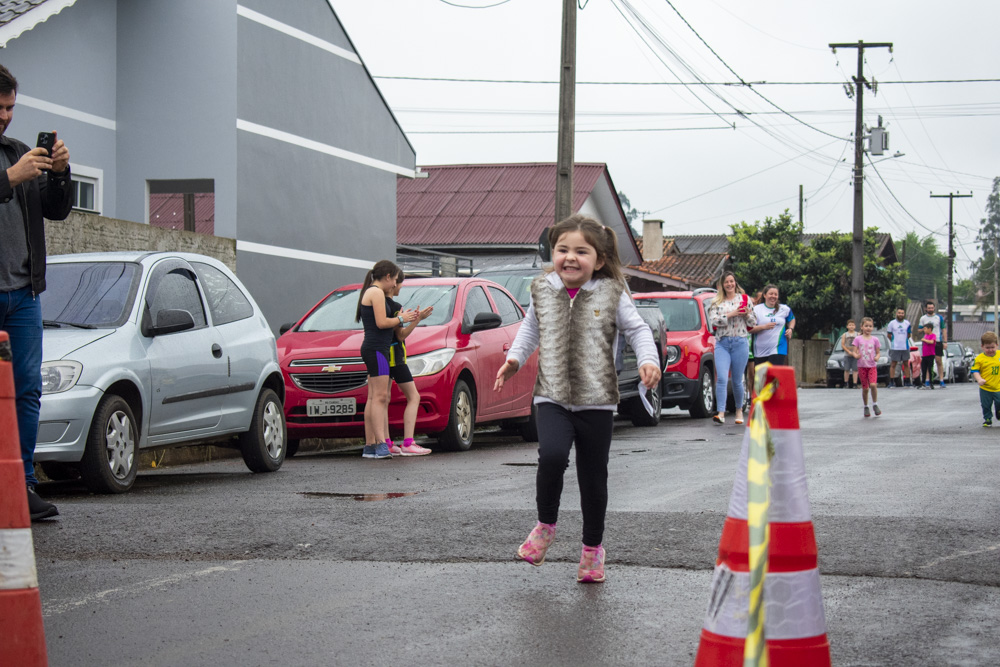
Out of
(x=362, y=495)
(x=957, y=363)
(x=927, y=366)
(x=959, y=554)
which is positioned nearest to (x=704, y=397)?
(x=362, y=495)

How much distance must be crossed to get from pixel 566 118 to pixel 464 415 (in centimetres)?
781

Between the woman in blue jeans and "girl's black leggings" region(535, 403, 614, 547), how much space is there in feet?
33.5

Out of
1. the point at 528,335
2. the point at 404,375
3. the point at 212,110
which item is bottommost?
the point at 404,375

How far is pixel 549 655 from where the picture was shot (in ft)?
12.8

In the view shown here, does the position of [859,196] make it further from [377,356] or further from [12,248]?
[12,248]

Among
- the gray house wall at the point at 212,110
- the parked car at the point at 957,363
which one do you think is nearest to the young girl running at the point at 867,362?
the gray house wall at the point at 212,110

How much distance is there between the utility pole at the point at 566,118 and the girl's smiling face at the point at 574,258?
1315 cm

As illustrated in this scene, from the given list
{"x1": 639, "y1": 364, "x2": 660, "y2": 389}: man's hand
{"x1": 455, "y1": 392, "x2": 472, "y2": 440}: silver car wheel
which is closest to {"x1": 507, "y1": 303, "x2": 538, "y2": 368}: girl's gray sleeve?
{"x1": 639, "y1": 364, "x2": 660, "y2": 389}: man's hand

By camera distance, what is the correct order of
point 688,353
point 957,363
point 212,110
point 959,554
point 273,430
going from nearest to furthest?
point 959,554
point 273,430
point 688,353
point 212,110
point 957,363

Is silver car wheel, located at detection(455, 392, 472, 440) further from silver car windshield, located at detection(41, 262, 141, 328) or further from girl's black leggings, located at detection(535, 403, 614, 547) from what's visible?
girl's black leggings, located at detection(535, 403, 614, 547)

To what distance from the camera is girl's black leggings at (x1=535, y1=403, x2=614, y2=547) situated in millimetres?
5230

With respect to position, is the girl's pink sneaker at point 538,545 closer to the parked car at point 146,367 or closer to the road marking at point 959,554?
the road marking at point 959,554

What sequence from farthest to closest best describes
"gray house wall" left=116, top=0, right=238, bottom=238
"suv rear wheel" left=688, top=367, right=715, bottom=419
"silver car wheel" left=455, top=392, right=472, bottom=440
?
"gray house wall" left=116, top=0, right=238, bottom=238 → "suv rear wheel" left=688, top=367, right=715, bottom=419 → "silver car wheel" left=455, top=392, right=472, bottom=440

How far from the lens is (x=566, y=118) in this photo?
1873 cm
